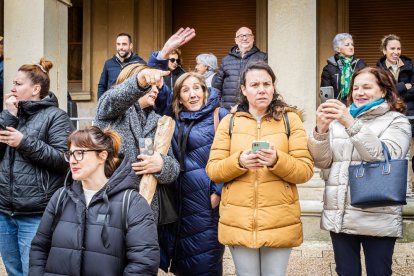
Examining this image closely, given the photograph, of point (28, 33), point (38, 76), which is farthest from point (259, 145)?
point (28, 33)

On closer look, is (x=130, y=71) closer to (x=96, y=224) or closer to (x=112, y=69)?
(x=96, y=224)

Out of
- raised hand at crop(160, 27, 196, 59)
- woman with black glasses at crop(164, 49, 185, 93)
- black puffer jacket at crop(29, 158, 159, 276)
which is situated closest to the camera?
black puffer jacket at crop(29, 158, 159, 276)

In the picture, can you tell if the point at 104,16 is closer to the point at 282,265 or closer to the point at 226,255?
the point at 226,255

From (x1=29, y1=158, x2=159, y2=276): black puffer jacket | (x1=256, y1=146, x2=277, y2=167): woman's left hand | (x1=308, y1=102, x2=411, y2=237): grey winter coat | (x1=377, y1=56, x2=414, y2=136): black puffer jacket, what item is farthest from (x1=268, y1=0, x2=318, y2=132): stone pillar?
(x1=29, y1=158, x2=159, y2=276): black puffer jacket

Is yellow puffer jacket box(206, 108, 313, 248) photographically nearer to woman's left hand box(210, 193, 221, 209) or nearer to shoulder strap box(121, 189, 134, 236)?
woman's left hand box(210, 193, 221, 209)

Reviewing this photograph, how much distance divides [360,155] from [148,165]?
143 cm

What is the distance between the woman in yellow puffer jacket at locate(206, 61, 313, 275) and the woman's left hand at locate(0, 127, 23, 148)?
1396mm

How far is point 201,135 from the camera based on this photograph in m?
4.78

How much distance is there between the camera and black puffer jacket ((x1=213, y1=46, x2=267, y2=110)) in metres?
8.23

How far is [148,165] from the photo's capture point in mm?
4258

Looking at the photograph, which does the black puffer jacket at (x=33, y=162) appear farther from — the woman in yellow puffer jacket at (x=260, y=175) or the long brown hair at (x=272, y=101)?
the long brown hair at (x=272, y=101)

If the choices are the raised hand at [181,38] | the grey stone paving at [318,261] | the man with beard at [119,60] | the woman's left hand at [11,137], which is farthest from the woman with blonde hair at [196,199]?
the man with beard at [119,60]

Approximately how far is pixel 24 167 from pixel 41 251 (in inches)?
48.1

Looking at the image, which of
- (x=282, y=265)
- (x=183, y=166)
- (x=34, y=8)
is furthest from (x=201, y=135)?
(x=34, y=8)
